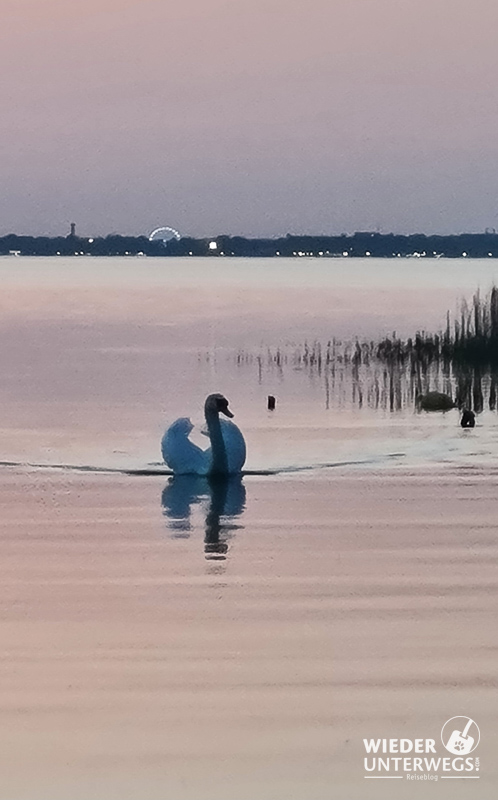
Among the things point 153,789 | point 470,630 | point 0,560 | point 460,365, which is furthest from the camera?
point 460,365

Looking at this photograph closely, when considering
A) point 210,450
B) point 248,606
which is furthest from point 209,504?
point 248,606

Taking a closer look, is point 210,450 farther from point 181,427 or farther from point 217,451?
point 181,427

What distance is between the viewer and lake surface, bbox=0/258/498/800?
32.0 feet

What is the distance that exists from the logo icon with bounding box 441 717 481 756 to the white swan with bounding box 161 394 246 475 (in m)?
10.2

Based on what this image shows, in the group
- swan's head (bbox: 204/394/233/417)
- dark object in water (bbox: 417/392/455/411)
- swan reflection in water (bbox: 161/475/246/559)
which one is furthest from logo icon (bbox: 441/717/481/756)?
dark object in water (bbox: 417/392/455/411)

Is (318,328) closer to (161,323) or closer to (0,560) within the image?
(161,323)

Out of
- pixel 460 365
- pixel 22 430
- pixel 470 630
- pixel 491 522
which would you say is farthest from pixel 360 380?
pixel 470 630

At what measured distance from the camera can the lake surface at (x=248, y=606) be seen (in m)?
9.77

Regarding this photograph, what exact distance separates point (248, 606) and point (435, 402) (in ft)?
53.2

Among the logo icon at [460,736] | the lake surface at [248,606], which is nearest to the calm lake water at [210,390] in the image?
the lake surface at [248,606]

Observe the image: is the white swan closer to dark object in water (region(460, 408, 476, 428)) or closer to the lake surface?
the lake surface

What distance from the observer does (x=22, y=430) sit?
2653cm

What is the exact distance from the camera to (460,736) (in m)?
10.0

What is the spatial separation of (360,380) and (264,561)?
1981 cm
